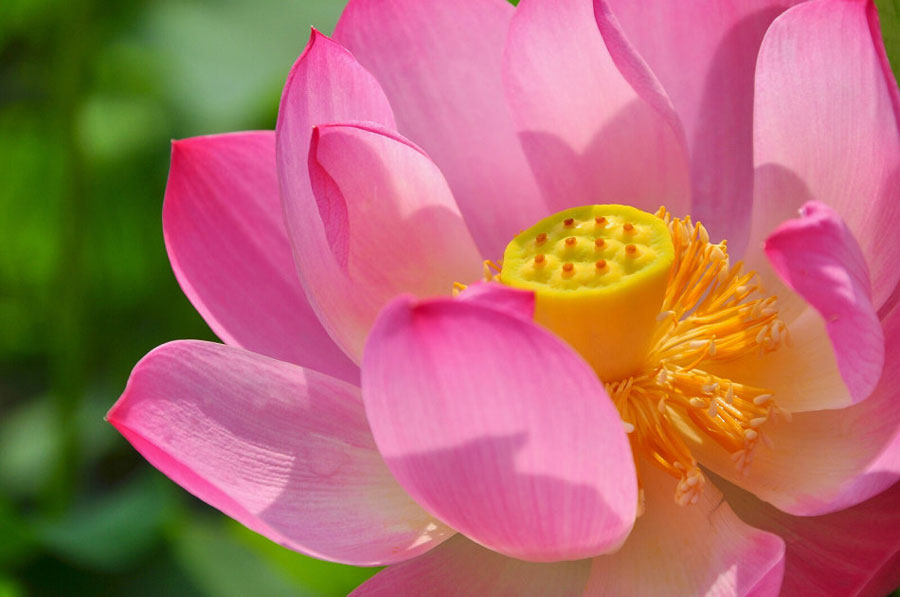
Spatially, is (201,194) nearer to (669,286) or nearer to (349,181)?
(349,181)

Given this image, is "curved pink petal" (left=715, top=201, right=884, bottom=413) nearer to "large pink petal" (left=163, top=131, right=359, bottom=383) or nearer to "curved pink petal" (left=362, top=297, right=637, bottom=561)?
"curved pink petal" (left=362, top=297, right=637, bottom=561)

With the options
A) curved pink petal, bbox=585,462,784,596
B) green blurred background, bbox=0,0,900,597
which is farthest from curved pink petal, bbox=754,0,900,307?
green blurred background, bbox=0,0,900,597

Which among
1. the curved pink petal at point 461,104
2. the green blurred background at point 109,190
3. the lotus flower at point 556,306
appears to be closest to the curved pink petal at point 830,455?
the lotus flower at point 556,306

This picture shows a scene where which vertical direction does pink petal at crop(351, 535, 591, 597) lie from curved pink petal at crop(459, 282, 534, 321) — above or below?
below

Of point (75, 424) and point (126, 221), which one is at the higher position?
point (126, 221)

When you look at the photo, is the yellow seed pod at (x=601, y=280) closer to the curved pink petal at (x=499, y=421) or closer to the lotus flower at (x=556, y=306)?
the lotus flower at (x=556, y=306)

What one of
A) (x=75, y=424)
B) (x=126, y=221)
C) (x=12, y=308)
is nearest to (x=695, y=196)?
(x=75, y=424)
